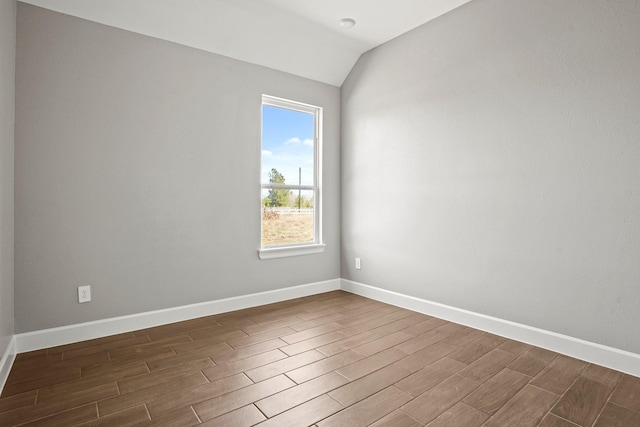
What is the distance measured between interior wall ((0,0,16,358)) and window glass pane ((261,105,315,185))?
191 cm

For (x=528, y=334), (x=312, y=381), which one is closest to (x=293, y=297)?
(x=312, y=381)

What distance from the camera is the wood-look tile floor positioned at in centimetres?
167

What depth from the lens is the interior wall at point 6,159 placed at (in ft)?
6.63

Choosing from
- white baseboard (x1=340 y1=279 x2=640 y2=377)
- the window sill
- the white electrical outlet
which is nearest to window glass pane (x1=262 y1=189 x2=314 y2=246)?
the window sill

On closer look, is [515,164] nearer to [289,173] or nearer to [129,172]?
[289,173]

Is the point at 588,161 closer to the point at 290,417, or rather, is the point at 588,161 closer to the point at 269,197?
the point at 290,417

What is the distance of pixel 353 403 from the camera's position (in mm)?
1773

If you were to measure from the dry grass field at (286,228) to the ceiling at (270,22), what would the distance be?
1519 mm

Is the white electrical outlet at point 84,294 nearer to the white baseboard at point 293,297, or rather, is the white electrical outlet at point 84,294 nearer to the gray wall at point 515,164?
the white baseboard at point 293,297

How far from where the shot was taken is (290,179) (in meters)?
3.75

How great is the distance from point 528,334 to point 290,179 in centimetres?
252

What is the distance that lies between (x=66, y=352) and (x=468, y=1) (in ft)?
13.0

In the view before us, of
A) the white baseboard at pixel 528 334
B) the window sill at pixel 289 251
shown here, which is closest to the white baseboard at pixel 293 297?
the white baseboard at pixel 528 334

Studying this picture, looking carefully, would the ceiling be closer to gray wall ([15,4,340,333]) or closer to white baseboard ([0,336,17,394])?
gray wall ([15,4,340,333])
